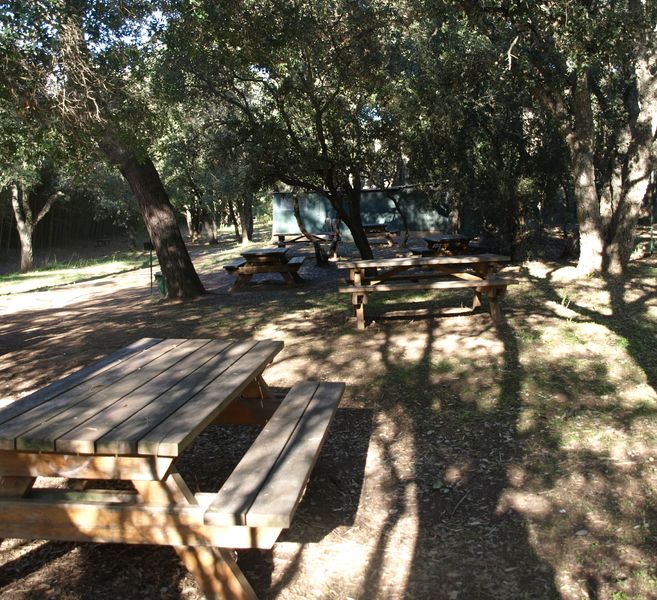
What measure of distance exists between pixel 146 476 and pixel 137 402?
0.51m

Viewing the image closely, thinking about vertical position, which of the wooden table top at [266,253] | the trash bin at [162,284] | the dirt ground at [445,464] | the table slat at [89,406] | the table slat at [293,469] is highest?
the table slat at [89,406]

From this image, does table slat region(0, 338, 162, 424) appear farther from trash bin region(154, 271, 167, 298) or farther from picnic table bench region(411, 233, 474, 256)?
picnic table bench region(411, 233, 474, 256)

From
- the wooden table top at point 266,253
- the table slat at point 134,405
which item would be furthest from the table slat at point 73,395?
the wooden table top at point 266,253

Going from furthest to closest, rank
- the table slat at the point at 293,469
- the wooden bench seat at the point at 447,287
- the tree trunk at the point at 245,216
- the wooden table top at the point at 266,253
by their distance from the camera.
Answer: the tree trunk at the point at 245,216 → the wooden table top at the point at 266,253 → the wooden bench seat at the point at 447,287 → the table slat at the point at 293,469

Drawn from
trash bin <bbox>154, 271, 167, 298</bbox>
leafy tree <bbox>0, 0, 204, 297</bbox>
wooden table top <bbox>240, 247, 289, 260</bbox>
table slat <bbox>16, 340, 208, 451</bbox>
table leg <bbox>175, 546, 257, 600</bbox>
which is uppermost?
leafy tree <bbox>0, 0, 204, 297</bbox>

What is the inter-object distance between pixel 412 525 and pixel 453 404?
1811 mm

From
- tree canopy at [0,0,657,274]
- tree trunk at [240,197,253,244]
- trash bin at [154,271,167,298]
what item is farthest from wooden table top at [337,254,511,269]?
tree trunk at [240,197,253,244]

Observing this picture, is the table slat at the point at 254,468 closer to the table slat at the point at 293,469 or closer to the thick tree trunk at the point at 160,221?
the table slat at the point at 293,469

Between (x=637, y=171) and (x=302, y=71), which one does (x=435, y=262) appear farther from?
(x=302, y=71)

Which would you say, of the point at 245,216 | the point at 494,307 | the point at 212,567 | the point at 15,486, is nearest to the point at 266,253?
the point at 494,307

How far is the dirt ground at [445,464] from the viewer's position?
9.35 ft

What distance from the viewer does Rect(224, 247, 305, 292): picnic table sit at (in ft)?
40.2

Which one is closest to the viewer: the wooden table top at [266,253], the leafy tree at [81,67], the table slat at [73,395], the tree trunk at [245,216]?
the table slat at [73,395]

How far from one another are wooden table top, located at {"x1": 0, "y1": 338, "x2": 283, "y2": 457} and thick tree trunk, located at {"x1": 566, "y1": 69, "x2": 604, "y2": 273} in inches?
328
